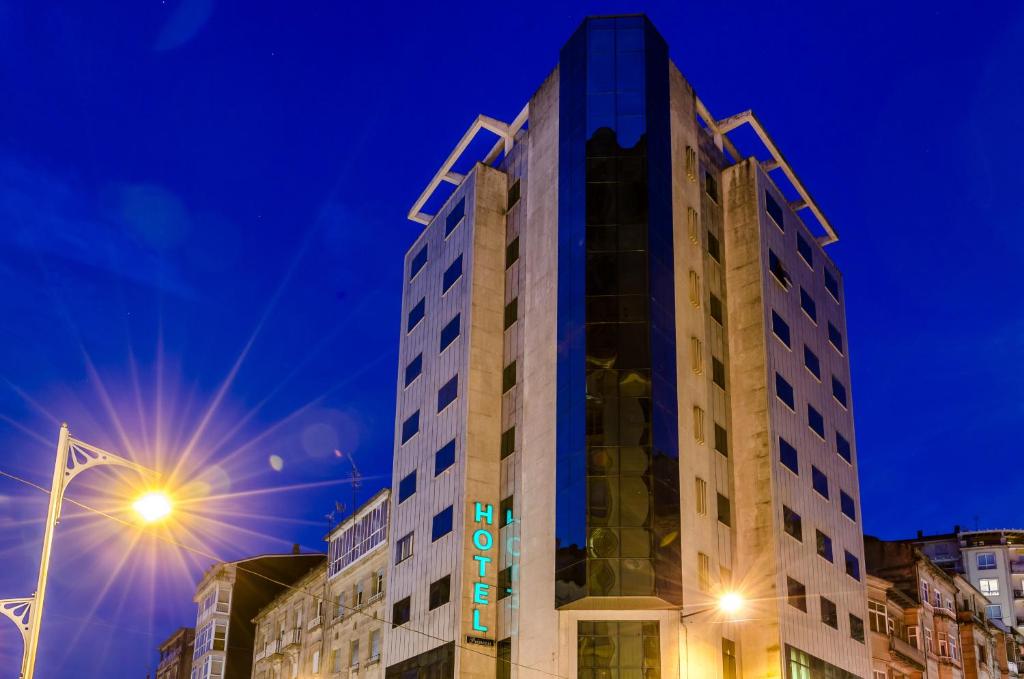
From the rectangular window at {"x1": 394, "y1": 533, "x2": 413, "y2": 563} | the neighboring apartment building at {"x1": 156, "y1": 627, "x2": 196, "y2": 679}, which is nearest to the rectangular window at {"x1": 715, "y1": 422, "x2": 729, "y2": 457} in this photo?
the rectangular window at {"x1": 394, "y1": 533, "x2": 413, "y2": 563}

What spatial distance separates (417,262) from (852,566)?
28.6 meters

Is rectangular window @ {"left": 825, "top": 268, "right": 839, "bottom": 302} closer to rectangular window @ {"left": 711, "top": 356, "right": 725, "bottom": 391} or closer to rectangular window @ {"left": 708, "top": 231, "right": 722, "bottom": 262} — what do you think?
rectangular window @ {"left": 708, "top": 231, "right": 722, "bottom": 262}

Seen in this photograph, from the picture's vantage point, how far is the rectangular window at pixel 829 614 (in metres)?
55.4

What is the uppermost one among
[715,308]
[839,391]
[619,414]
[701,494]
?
[715,308]

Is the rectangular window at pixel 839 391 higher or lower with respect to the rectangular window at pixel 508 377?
higher

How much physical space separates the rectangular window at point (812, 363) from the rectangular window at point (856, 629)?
494 inches

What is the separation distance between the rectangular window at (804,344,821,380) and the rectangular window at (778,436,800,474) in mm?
6112

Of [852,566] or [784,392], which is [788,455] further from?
[852,566]

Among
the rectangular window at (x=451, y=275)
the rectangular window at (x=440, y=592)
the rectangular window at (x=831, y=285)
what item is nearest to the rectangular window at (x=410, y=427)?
the rectangular window at (x=451, y=275)

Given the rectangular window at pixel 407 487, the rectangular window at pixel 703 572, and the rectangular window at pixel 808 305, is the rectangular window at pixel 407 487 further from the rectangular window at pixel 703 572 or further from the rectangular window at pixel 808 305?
the rectangular window at pixel 808 305

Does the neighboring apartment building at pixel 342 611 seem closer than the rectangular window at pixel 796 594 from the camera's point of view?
No

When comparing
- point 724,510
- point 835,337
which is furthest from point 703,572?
point 835,337

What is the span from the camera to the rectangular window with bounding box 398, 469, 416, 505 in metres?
58.9

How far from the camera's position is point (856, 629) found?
59.1m
